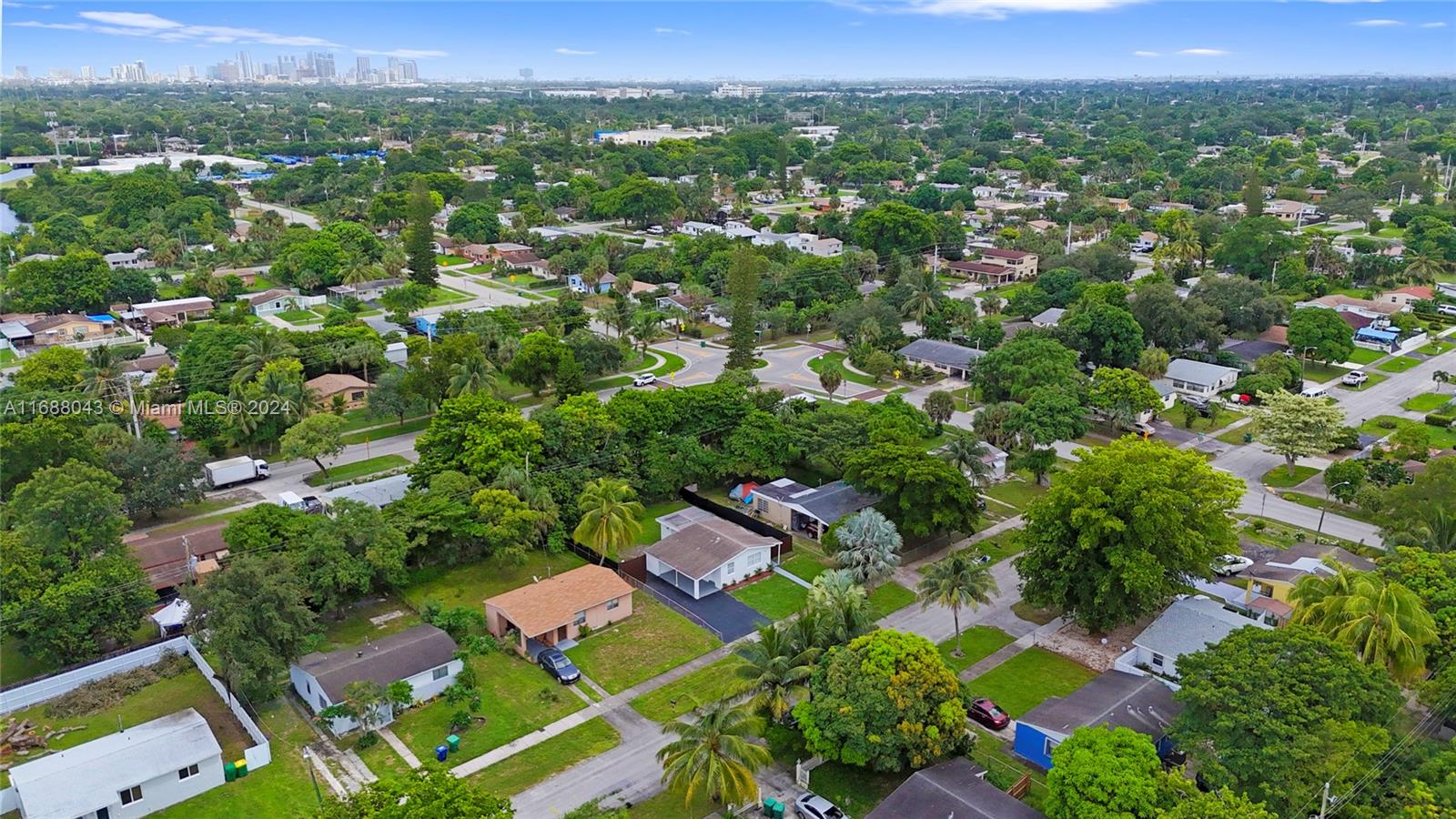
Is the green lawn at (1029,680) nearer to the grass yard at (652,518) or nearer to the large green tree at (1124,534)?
the large green tree at (1124,534)

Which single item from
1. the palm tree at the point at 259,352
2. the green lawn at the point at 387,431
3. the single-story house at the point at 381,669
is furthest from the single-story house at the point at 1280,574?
the palm tree at the point at 259,352

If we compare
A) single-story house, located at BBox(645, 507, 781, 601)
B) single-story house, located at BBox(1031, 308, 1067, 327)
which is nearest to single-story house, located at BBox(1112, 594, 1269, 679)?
single-story house, located at BBox(645, 507, 781, 601)

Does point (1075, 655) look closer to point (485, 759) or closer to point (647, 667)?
point (647, 667)

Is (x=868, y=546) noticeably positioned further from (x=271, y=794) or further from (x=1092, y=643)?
(x=271, y=794)

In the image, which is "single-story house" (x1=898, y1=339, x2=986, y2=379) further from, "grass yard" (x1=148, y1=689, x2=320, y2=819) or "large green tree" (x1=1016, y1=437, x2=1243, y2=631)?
"grass yard" (x1=148, y1=689, x2=320, y2=819)

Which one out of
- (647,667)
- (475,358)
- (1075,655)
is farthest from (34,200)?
(1075,655)

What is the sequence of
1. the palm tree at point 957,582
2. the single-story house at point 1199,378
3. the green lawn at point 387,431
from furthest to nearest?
the single-story house at point 1199,378, the green lawn at point 387,431, the palm tree at point 957,582

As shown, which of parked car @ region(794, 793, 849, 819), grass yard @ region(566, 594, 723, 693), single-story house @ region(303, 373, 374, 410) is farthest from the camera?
single-story house @ region(303, 373, 374, 410)
